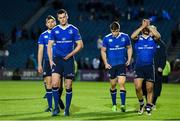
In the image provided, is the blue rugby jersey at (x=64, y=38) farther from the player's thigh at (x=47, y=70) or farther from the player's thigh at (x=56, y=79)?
the player's thigh at (x=47, y=70)

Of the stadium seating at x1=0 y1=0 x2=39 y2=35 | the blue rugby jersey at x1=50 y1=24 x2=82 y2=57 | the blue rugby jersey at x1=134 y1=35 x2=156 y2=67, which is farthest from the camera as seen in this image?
the stadium seating at x1=0 y1=0 x2=39 y2=35

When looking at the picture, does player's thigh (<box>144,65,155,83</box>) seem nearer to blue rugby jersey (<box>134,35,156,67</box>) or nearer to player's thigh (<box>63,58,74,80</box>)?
blue rugby jersey (<box>134,35,156,67</box>)

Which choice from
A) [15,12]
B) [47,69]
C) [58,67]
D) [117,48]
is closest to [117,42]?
[117,48]

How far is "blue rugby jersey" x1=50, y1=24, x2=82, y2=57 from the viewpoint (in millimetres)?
15070

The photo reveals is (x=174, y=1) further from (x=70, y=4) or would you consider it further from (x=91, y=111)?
(x=91, y=111)

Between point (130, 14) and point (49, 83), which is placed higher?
point (130, 14)

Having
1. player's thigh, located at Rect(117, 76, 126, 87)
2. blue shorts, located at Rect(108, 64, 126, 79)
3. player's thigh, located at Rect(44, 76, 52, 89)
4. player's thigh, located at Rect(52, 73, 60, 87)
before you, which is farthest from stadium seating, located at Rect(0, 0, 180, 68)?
player's thigh, located at Rect(52, 73, 60, 87)

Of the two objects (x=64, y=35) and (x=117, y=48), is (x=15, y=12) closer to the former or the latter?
(x=117, y=48)

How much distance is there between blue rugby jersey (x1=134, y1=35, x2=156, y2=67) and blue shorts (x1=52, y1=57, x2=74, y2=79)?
2023 millimetres

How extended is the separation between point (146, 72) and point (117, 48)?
5.10 ft

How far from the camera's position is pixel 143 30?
15.9 meters

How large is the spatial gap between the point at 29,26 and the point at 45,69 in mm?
33576

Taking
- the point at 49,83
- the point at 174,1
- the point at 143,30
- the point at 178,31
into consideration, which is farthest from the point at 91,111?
the point at 174,1

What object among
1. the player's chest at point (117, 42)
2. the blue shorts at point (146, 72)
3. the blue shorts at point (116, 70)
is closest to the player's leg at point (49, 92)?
the blue shorts at point (116, 70)
